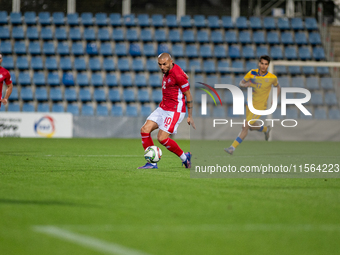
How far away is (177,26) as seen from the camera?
2342cm

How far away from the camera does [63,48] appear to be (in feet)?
73.0

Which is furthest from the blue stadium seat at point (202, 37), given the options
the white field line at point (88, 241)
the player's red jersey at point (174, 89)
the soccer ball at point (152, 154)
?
the white field line at point (88, 241)

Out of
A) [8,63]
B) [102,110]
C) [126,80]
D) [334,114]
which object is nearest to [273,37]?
[334,114]

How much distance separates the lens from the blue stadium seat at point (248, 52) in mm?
22594

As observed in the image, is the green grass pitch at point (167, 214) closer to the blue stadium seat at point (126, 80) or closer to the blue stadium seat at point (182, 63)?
the blue stadium seat at point (126, 80)

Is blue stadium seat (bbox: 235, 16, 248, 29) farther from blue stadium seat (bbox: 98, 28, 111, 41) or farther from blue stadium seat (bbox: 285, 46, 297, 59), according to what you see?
blue stadium seat (bbox: 98, 28, 111, 41)

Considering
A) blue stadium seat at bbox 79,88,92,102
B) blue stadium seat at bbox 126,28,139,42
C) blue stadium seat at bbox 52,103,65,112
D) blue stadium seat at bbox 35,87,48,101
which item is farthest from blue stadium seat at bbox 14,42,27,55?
blue stadium seat at bbox 126,28,139,42

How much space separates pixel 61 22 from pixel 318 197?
19361mm

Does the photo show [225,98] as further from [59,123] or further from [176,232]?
[176,232]

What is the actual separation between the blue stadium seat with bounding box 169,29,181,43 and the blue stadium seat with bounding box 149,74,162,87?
190 centimetres

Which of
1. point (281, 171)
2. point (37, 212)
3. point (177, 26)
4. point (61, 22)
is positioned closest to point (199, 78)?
point (177, 26)

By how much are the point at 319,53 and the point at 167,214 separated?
2066cm

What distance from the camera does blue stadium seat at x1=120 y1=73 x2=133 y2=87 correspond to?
853 inches

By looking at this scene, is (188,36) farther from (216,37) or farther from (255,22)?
(255,22)
